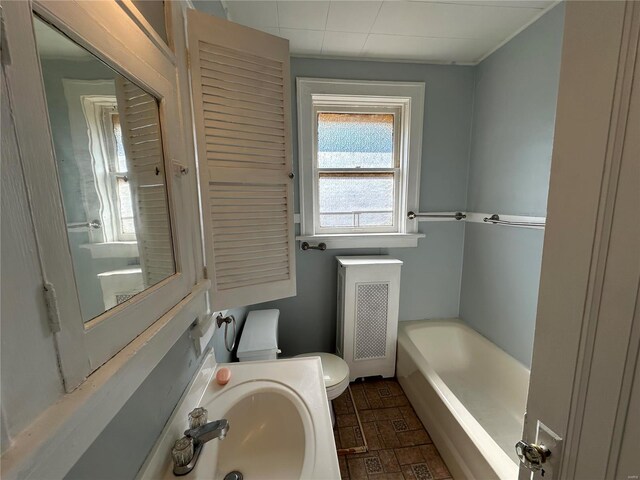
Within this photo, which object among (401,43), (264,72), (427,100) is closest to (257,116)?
(264,72)

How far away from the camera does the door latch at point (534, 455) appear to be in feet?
1.55

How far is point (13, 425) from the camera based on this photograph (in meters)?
0.30

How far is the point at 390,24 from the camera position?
1.52 metres

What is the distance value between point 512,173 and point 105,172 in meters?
2.08

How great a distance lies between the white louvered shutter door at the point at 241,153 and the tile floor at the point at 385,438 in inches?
41.7

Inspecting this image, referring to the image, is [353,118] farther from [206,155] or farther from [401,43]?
[206,155]

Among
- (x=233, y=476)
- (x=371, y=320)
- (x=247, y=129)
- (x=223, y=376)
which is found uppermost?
(x=247, y=129)

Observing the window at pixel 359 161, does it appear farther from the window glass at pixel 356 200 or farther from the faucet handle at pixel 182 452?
the faucet handle at pixel 182 452

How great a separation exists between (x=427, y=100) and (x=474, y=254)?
1248mm

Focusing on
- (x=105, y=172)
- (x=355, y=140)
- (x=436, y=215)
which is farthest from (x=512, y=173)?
(x=105, y=172)

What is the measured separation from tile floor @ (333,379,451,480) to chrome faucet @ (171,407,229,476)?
101cm

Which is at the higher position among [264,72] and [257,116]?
[264,72]

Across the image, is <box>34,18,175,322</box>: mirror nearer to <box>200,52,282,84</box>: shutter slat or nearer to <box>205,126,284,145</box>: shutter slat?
<box>205,126,284,145</box>: shutter slat

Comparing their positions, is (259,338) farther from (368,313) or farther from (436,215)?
(436,215)
